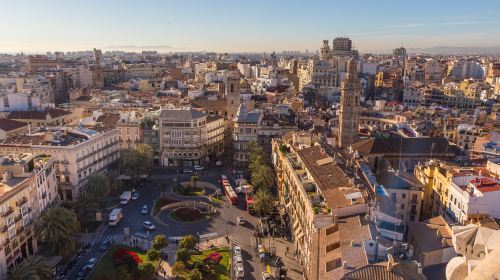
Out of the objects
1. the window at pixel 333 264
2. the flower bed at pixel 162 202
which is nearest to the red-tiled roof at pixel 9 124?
the flower bed at pixel 162 202

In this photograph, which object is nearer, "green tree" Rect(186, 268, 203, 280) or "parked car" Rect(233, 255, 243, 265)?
"green tree" Rect(186, 268, 203, 280)

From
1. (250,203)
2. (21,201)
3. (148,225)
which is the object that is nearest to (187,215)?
(148,225)

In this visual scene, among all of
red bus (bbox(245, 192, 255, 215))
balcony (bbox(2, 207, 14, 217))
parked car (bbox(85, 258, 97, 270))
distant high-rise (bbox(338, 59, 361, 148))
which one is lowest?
parked car (bbox(85, 258, 97, 270))

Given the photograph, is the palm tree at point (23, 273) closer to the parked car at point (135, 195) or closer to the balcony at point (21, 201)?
the balcony at point (21, 201)

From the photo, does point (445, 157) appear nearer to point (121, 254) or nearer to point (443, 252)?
point (443, 252)

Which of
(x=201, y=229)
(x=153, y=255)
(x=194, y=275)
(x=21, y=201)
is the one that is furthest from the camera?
(x=201, y=229)

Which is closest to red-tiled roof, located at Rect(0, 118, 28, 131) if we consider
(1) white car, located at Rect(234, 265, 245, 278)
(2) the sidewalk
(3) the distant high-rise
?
(2) the sidewalk

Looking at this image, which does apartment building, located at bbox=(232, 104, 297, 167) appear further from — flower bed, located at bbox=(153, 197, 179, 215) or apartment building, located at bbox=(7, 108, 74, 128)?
apartment building, located at bbox=(7, 108, 74, 128)

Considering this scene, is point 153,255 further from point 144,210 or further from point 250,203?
point 250,203
